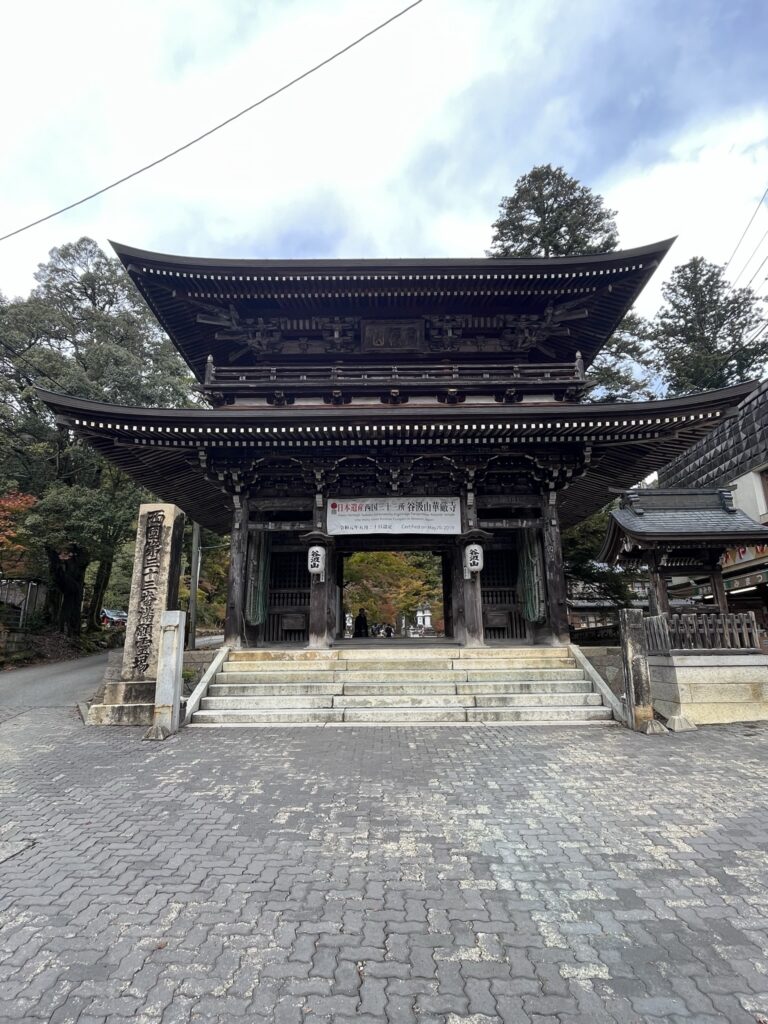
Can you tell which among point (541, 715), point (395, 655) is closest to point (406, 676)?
point (395, 655)

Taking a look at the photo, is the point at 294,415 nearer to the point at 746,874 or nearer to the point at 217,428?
the point at 217,428

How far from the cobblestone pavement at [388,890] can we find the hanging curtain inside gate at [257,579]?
6252mm

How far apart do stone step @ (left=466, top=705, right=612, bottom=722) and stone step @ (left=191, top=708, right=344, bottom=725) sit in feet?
8.04

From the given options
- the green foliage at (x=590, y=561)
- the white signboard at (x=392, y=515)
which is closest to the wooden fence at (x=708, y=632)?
the white signboard at (x=392, y=515)

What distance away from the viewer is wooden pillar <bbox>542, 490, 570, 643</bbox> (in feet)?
37.7

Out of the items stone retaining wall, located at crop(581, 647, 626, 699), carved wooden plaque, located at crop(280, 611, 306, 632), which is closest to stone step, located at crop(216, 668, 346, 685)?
carved wooden plaque, located at crop(280, 611, 306, 632)

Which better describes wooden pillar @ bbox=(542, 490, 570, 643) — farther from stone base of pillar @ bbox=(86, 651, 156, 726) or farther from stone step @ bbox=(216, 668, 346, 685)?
stone base of pillar @ bbox=(86, 651, 156, 726)

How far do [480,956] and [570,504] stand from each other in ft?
44.7

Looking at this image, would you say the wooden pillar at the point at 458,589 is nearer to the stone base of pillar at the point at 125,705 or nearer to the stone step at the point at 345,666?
the stone step at the point at 345,666

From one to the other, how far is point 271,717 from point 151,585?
3562mm

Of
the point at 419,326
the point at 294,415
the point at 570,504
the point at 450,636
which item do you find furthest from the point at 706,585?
the point at 294,415

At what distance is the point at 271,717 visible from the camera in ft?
28.7

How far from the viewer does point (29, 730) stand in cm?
903

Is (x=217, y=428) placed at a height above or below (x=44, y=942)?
above
